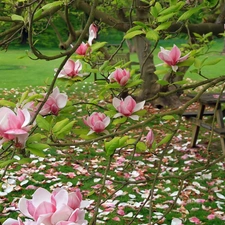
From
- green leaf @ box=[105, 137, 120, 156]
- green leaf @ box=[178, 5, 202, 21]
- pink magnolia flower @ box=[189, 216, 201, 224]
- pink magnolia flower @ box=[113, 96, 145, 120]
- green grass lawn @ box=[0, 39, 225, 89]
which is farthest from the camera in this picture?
green grass lawn @ box=[0, 39, 225, 89]

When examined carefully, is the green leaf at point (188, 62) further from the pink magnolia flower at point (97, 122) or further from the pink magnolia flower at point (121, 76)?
the pink magnolia flower at point (97, 122)

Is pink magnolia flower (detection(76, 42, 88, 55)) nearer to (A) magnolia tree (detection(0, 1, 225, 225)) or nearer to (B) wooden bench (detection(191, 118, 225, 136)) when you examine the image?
(A) magnolia tree (detection(0, 1, 225, 225))

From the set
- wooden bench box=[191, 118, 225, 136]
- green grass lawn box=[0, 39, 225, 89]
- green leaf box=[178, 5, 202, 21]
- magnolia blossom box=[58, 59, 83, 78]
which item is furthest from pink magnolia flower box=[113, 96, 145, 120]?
green grass lawn box=[0, 39, 225, 89]

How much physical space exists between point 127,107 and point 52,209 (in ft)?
2.47

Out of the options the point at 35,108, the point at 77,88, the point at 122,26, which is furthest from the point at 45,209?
the point at 77,88

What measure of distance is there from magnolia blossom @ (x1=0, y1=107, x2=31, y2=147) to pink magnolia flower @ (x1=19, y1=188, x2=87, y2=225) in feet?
0.71

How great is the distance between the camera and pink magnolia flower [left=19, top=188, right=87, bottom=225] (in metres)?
0.95

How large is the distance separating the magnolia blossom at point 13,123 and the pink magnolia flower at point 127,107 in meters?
0.53

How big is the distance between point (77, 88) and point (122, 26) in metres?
4.68

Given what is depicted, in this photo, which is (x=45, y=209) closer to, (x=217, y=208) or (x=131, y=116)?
(x=131, y=116)

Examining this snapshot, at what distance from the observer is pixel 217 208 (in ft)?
12.3

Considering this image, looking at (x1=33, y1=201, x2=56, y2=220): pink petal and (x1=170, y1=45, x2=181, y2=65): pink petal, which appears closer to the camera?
(x1=33, y1=201, x2=56, y2=220): pink petal

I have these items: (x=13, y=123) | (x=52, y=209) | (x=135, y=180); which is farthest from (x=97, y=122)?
(x=135, y=180)

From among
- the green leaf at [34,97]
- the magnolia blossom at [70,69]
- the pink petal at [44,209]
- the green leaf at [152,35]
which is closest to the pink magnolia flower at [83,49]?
the magnolia blossom at [70,69]
